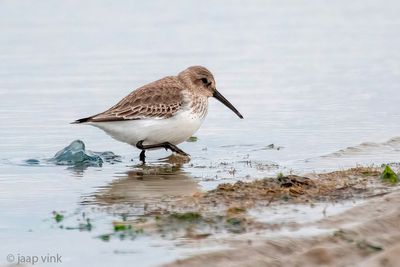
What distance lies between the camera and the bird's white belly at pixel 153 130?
37.3ft

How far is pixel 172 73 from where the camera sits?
1563 centimetres

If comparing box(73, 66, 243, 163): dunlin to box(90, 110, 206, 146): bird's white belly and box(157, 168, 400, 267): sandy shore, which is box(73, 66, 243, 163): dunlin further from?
box(157, 168, 400, 267): sandy shore

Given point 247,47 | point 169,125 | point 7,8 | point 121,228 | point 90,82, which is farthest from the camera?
point 7,8

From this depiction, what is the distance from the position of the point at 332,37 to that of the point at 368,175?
9.41 metres

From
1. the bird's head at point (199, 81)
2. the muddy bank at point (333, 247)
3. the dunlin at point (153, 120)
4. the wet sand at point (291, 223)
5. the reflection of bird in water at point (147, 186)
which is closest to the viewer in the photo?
the muddy bank at point (333, 247)

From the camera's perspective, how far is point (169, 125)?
37.4 ft

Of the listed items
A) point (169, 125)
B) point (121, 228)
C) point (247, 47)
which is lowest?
point (121, 228)

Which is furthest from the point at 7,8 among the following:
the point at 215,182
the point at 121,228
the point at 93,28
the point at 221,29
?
the point at 121,228

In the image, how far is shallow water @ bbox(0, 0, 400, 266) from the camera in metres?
8.95

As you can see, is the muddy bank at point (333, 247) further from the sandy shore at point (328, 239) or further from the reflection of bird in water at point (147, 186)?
the reflection of bird in water at point (147, 186)

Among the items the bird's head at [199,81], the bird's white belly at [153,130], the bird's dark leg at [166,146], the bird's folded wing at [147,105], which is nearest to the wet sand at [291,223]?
the bird's dark leg at [166,146]

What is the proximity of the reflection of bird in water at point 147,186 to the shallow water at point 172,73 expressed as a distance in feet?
0.07

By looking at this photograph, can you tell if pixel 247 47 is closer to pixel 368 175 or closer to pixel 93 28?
pixel 93 28

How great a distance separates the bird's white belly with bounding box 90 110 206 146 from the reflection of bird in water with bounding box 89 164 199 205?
521 millimetres
